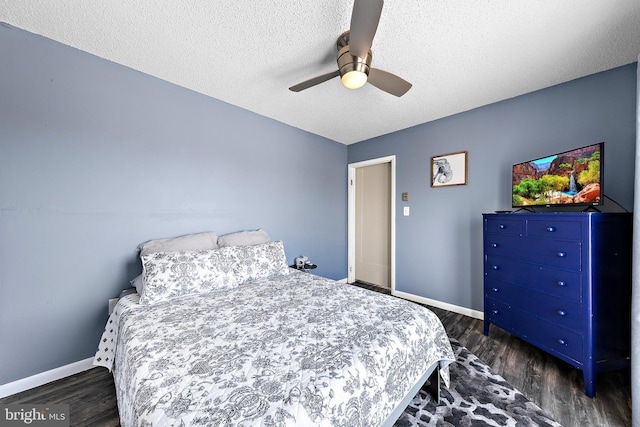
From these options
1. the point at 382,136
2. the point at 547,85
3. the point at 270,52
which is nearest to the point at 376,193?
the point at 382,136

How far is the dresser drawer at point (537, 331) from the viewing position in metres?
1.58

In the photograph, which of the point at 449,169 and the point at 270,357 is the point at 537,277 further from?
the point at 270,357

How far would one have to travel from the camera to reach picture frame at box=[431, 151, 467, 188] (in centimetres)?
272

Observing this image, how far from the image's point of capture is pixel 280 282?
207 centimetres

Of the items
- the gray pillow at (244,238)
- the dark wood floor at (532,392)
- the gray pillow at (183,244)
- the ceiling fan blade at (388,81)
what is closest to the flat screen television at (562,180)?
the dark wood floor at (532,392)

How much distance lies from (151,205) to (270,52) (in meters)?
1.63

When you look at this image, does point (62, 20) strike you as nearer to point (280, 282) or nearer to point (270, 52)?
point (270, 52)

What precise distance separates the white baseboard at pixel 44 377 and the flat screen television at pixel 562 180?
389cm

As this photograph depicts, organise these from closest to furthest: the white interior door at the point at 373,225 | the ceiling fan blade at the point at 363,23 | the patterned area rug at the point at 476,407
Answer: the ceiling fan blade at the point at 363,23 → the patterned area rug at the point at 476,407 → the white interior door at the point at 373,225

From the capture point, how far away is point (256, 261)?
7.00 feet

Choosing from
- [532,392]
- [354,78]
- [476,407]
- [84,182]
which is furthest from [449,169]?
[84,182]

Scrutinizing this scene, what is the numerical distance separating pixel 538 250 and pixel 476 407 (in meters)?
1.24

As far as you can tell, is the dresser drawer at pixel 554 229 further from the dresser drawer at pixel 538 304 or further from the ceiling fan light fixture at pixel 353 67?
the ceiling fan light fixture at pixel 353 67

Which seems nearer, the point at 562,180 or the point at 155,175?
the point at 562,180
